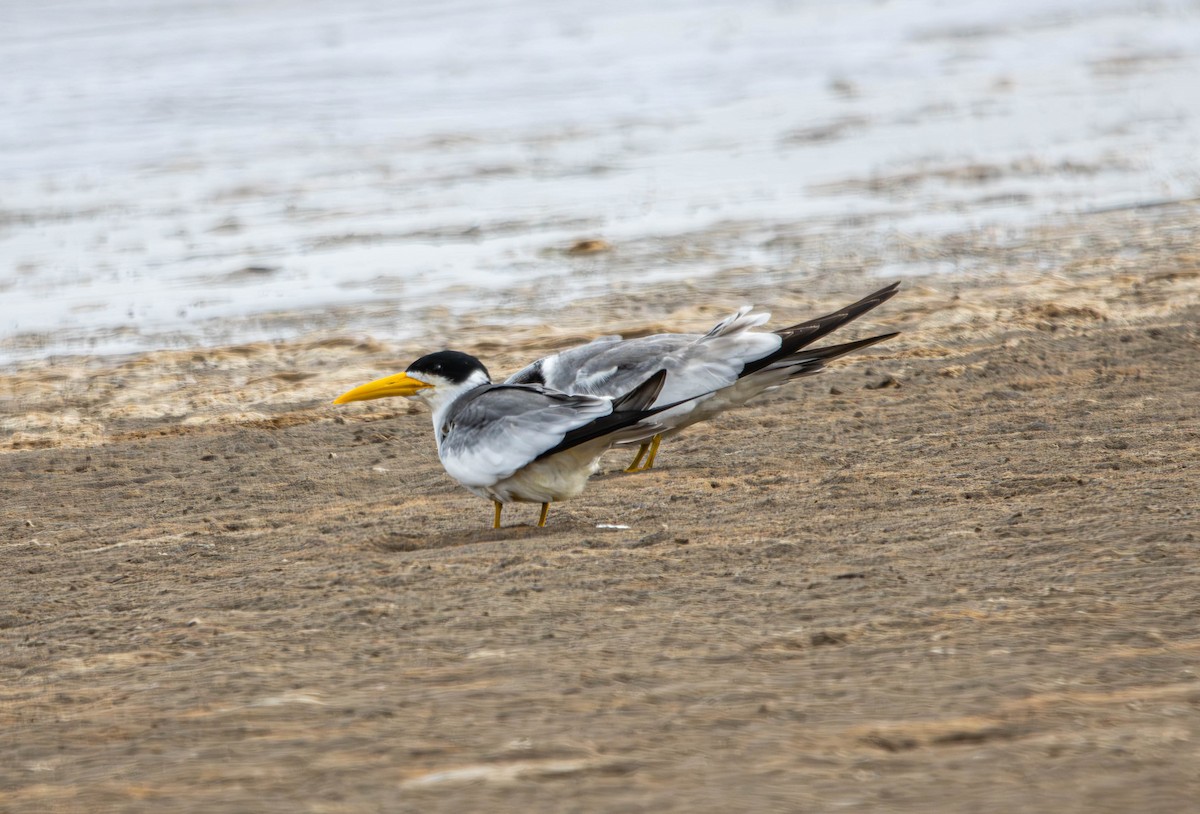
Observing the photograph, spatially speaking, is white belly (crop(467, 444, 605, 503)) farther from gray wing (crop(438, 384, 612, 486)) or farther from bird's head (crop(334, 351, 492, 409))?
bird's head (crop(334, 351, 492, 409))

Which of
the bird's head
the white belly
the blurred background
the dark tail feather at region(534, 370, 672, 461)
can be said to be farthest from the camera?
the blurred background

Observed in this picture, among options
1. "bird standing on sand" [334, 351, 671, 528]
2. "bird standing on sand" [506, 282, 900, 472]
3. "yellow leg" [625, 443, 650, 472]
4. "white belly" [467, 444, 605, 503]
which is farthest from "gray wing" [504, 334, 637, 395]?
"white belly" [467, 444, 605, 503]

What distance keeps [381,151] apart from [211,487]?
32.6 ft


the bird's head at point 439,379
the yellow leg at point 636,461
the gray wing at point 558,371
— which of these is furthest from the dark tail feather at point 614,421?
the yellow leg at point 636,461

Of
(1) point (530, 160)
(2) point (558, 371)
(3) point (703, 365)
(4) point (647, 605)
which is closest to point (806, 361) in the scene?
(3) point (703, 365)

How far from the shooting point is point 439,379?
6141mm

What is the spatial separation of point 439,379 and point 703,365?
1.23m

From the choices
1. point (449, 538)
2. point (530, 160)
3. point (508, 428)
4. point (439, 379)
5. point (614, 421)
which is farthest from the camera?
point (530, 160)

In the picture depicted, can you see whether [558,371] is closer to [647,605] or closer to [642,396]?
[642,396]

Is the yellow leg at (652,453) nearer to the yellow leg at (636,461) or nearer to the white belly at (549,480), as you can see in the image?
the yellow leg at (636,461)

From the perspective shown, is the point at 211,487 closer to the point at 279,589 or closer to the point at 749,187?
the point at 279,589

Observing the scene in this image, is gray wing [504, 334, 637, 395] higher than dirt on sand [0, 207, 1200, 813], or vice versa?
gray wing [504, 334, 637, 395]

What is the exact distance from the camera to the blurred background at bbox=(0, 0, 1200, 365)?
1087 centimetres

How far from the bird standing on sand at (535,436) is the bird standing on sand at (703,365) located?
81 centimetres
